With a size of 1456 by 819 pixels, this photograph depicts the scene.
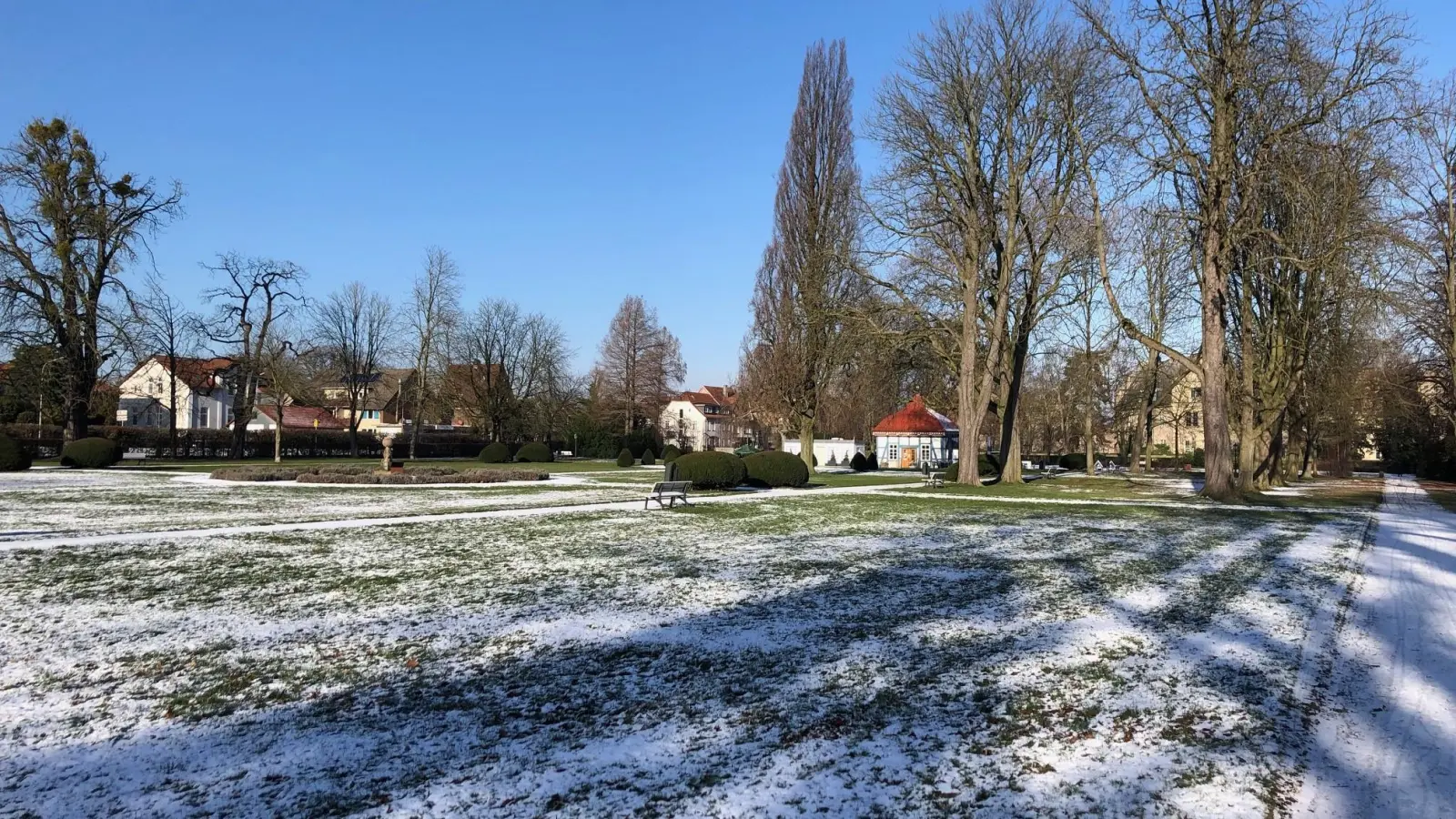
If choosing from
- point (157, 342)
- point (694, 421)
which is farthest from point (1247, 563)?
point (694, 421)

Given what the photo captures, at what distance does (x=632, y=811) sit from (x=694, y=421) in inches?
4128

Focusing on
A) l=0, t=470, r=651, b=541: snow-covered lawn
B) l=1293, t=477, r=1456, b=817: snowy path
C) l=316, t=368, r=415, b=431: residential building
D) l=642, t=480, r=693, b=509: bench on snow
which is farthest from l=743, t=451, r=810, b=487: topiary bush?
l=316, t=368, r=415, b=431: residential building

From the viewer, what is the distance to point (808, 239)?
35594mm

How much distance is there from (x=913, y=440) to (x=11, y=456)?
147 ft

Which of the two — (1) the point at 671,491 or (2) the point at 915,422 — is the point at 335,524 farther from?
(2) the point at 915,422

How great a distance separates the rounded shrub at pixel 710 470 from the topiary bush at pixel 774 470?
1.64m

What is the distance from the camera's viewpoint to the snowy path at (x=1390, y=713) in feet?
12.5

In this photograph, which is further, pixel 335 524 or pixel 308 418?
pixel 308 418

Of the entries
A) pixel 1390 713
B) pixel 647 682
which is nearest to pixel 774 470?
pixel 647 682

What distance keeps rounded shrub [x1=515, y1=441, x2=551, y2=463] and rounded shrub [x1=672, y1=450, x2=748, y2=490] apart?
25106 mm

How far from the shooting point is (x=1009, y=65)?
26062 mm

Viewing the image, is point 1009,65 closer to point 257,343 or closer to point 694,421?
point 257,343

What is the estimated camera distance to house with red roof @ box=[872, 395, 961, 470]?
53.3m

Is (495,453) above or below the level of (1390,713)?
above
